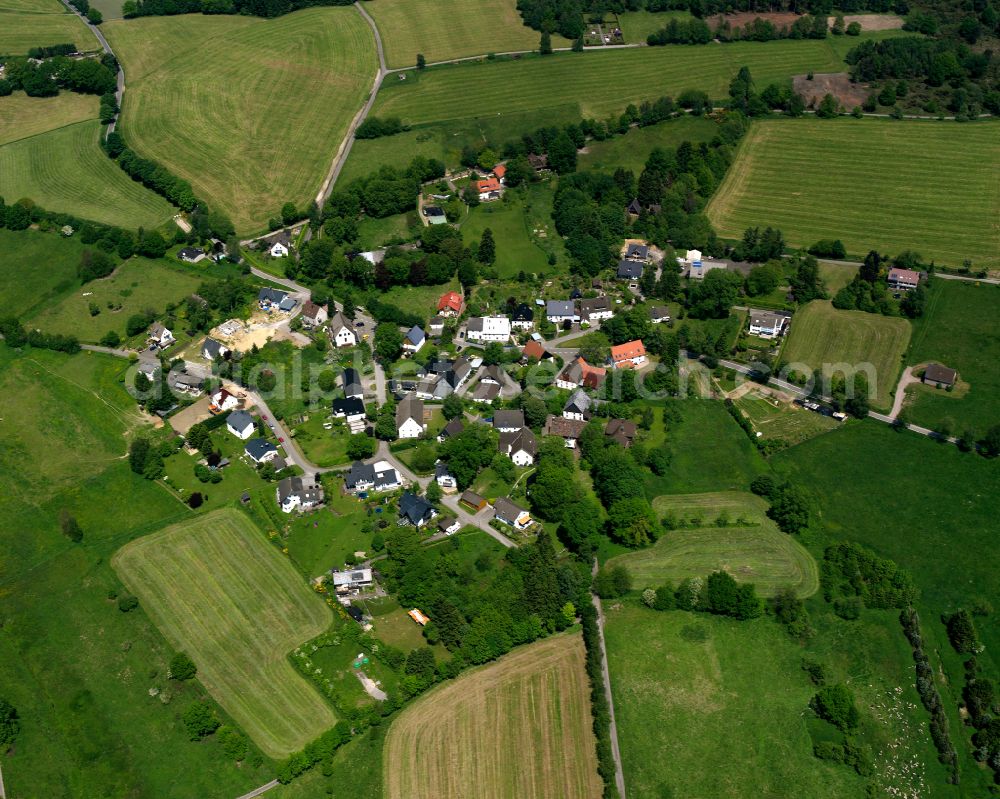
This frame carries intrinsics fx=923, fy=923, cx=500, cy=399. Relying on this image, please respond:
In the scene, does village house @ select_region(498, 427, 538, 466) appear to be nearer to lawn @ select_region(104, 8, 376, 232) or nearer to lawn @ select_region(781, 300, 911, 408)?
lawn @ select_region(781, 300, 911, 408)

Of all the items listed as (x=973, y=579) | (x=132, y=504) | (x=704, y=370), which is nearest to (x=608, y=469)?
(x=704, y=370)

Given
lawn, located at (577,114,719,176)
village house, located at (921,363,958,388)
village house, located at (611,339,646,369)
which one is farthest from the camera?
lawn, located at (577,114,719,176)

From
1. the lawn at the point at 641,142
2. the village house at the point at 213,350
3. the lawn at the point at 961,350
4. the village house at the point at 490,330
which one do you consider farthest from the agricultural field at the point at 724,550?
the lawn at the point at 641,142

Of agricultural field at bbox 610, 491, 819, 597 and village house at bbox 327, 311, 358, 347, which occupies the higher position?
village house at bbox 327, 311, 358, 347

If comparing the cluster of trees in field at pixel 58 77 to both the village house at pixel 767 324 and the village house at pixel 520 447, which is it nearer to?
the village house at pixel 520 447

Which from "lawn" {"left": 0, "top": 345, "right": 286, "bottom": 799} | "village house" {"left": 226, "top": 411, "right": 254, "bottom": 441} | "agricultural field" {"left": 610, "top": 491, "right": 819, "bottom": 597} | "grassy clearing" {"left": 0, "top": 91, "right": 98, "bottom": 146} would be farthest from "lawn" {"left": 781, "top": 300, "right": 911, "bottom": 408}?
"grassy clearing" {"left": 0, "top": 91, "right": 98, "bottom": 146}

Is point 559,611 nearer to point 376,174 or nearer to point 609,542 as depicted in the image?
point 609,542
